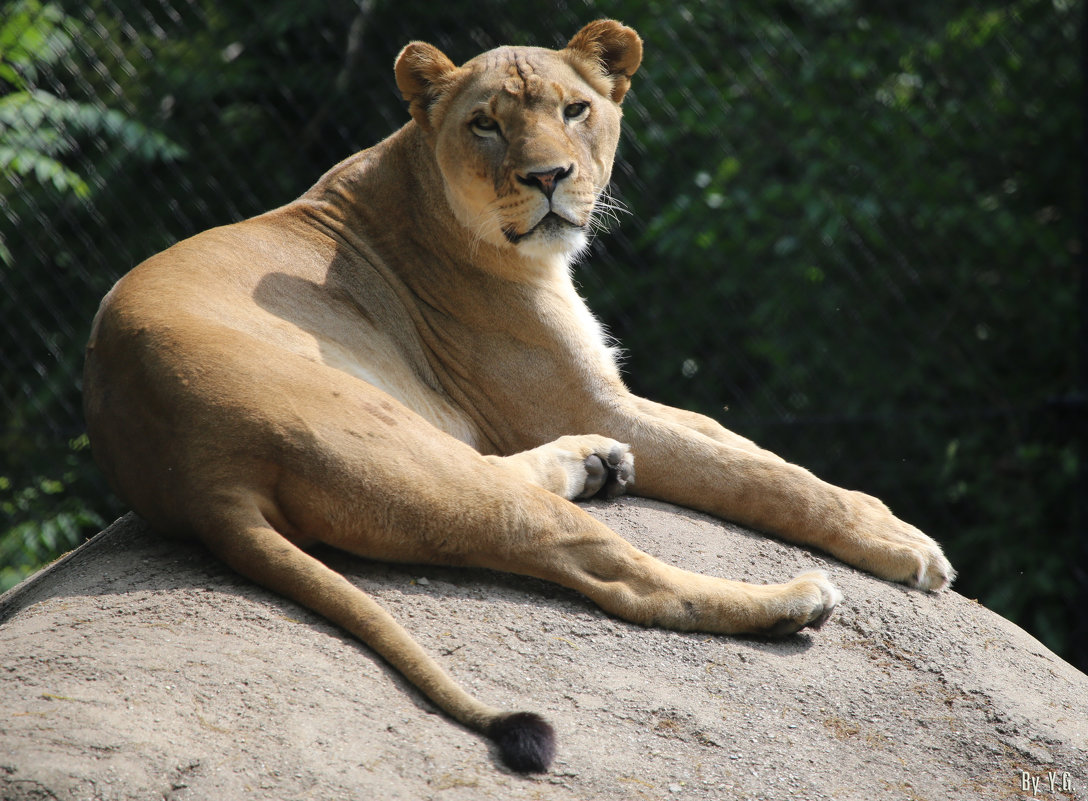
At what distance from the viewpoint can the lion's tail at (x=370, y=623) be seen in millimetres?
1852

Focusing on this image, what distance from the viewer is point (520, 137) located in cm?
307

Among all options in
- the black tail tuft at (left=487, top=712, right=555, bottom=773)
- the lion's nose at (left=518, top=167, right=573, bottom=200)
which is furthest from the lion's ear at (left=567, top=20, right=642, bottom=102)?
the black tail tuft at (left=487, top=712, right=555, bottom=773)

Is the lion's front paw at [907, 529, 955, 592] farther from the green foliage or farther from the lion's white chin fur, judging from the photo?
the green foliage

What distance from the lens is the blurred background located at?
5.63 meters

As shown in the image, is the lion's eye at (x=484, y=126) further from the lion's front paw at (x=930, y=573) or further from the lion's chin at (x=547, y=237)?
the lion's front paw at (x=930, y=573)

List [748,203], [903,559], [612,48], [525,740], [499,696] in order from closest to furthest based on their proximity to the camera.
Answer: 1. [525,740]
2. [499,696]
3. [903,559]
4. [612,48]
5. [748,203]

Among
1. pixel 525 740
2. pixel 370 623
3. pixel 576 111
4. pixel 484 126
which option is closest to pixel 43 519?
pixel 484 126

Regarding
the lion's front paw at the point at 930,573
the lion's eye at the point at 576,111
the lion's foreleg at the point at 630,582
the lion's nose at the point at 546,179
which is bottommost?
the lion's front paw at the point at 930,573

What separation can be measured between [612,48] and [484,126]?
54 cm

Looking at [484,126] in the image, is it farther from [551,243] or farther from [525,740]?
[525,740]

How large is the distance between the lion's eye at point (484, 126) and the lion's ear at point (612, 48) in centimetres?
→ 41

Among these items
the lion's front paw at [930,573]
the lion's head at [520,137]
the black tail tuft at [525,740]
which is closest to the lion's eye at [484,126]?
the lion's head at [520,137]

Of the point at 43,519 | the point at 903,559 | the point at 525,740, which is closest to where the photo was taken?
the point at 525,740

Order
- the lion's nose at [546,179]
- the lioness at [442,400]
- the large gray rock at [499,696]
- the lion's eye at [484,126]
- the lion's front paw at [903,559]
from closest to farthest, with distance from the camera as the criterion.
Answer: the large gray rock at [499,696] → the lioness at [442,400] → the lion's front paw at [903,559] → the lion's nose at [546,179] → the lion's eye at [484,126]
